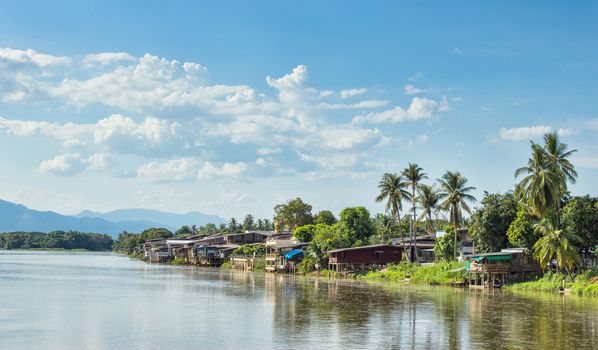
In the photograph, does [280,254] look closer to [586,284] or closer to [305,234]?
[305,234]

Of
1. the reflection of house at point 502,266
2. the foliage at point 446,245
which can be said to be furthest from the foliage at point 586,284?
the foliage at point 446,245

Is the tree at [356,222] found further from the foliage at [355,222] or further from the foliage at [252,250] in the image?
the foliage at [252,250]

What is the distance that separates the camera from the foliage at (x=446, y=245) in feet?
253

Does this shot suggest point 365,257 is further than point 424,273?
Yes

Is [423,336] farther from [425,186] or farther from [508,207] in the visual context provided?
[425,186]

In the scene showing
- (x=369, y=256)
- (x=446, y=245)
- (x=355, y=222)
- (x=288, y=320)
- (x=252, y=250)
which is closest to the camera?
(x=288, y=320)

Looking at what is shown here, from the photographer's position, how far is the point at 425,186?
78000 mm

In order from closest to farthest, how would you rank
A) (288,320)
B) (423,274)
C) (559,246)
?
(288,320), (559,246), (423,274)

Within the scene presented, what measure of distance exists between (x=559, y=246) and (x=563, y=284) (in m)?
4.75

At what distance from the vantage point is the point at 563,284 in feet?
182

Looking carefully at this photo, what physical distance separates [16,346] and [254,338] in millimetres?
9312

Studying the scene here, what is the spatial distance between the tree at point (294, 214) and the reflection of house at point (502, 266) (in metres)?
72.4

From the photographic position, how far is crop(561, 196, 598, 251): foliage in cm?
5581

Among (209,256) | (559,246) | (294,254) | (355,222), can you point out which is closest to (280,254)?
(294,254)
